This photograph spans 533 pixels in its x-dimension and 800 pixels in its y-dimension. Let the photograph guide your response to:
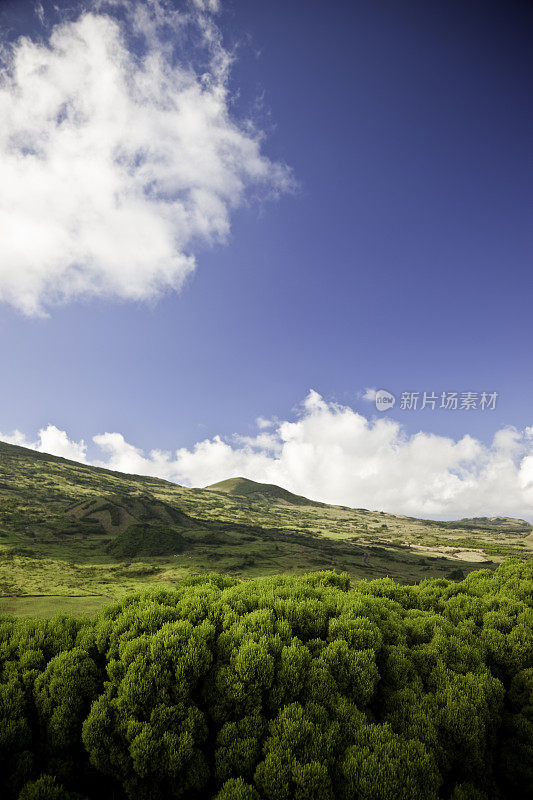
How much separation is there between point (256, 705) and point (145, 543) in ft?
267

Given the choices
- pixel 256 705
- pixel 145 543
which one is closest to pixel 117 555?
pixel 145 543

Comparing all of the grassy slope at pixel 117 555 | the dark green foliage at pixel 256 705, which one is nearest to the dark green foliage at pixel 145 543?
the grassy slope at pixel 117 555

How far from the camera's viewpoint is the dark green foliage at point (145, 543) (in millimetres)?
80625

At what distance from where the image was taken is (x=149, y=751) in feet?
38.4

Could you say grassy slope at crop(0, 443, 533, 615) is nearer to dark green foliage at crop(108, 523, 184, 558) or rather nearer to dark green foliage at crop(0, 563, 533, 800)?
dark green foliage at crop(108, 523, 184, 558)

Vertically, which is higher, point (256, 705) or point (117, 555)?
point (256, 705)

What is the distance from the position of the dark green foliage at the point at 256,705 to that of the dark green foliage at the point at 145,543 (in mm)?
72384

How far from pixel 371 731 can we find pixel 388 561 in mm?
105871

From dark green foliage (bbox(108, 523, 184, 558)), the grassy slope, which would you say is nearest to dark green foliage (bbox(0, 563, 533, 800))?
the grassy slope

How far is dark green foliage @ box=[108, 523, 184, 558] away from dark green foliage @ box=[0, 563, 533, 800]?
237 feet

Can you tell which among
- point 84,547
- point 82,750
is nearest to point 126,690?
point 82,750

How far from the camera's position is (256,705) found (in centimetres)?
1348

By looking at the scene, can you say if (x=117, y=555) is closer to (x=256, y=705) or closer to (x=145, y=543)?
(x=145, y=543)

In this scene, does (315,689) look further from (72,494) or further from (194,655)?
(72,494)
